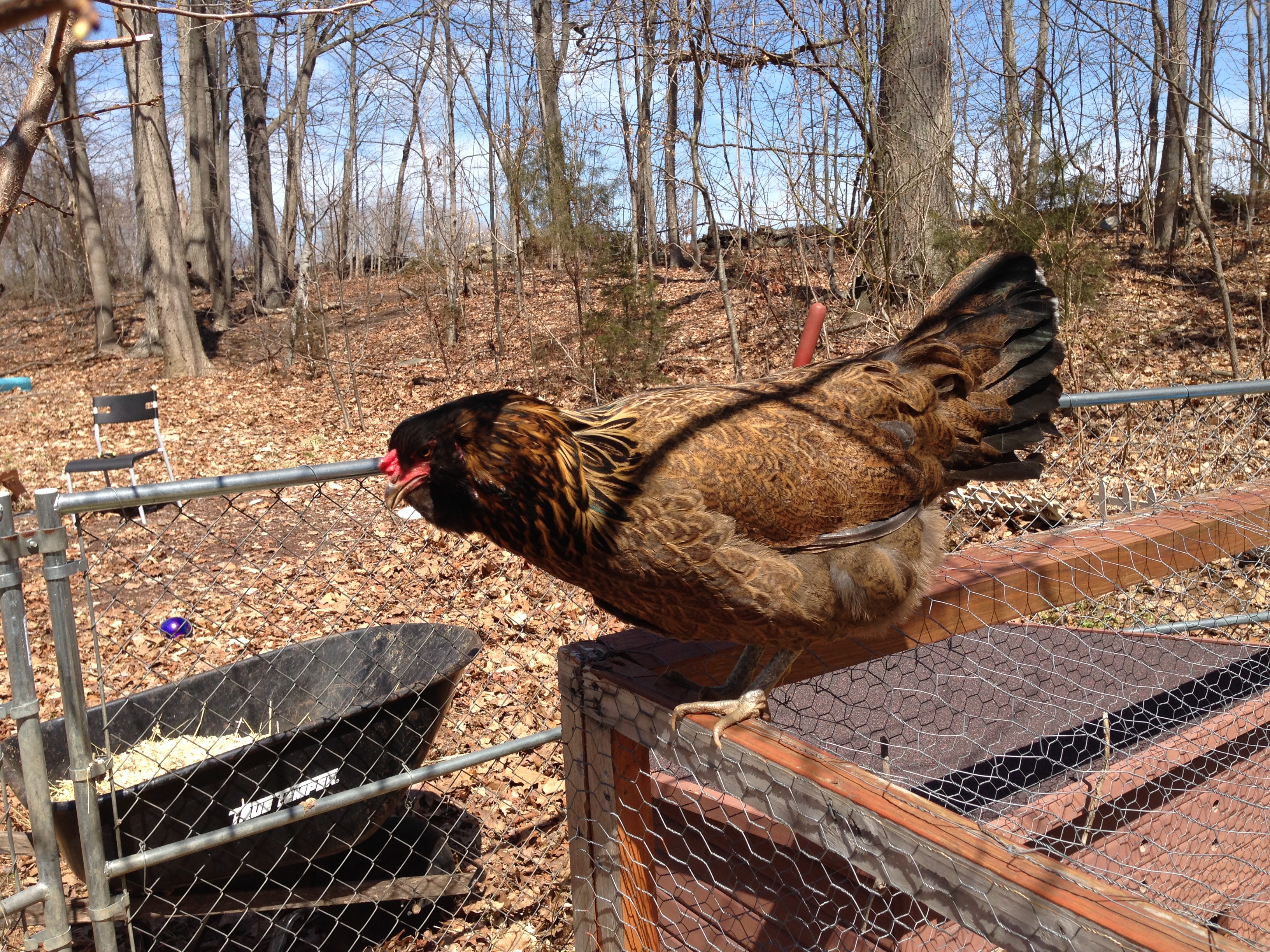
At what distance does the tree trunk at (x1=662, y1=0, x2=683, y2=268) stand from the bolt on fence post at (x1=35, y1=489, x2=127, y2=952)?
18.4 ft

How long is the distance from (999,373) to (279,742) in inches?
107

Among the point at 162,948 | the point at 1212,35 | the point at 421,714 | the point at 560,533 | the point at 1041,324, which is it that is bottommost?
the point at 162,948

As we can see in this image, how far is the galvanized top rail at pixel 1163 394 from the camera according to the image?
9.46 ft

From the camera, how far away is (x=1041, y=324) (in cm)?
263

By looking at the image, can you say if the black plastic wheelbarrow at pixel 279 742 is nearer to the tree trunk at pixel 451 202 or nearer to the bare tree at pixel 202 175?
the tree trunk at pixel 451 202

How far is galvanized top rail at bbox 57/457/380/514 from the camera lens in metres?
2.04

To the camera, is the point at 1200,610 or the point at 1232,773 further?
the point at 1200,610

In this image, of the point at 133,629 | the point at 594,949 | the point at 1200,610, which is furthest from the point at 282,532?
the point at 1200,610

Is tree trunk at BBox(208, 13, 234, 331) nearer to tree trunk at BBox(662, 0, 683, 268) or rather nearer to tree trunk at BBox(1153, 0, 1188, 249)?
tree trunk at BBox(662, 0, 683, 268)

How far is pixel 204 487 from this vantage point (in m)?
2.11

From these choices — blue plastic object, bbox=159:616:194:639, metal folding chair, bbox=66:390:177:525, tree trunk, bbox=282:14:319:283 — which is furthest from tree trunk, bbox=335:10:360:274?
blue plastic object, bbox=159:616:194:639

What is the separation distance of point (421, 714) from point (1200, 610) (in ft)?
13.9

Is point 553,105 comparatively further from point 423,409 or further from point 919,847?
point 919,847

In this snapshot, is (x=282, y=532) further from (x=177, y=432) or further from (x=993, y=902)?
(x=993, y=902)
